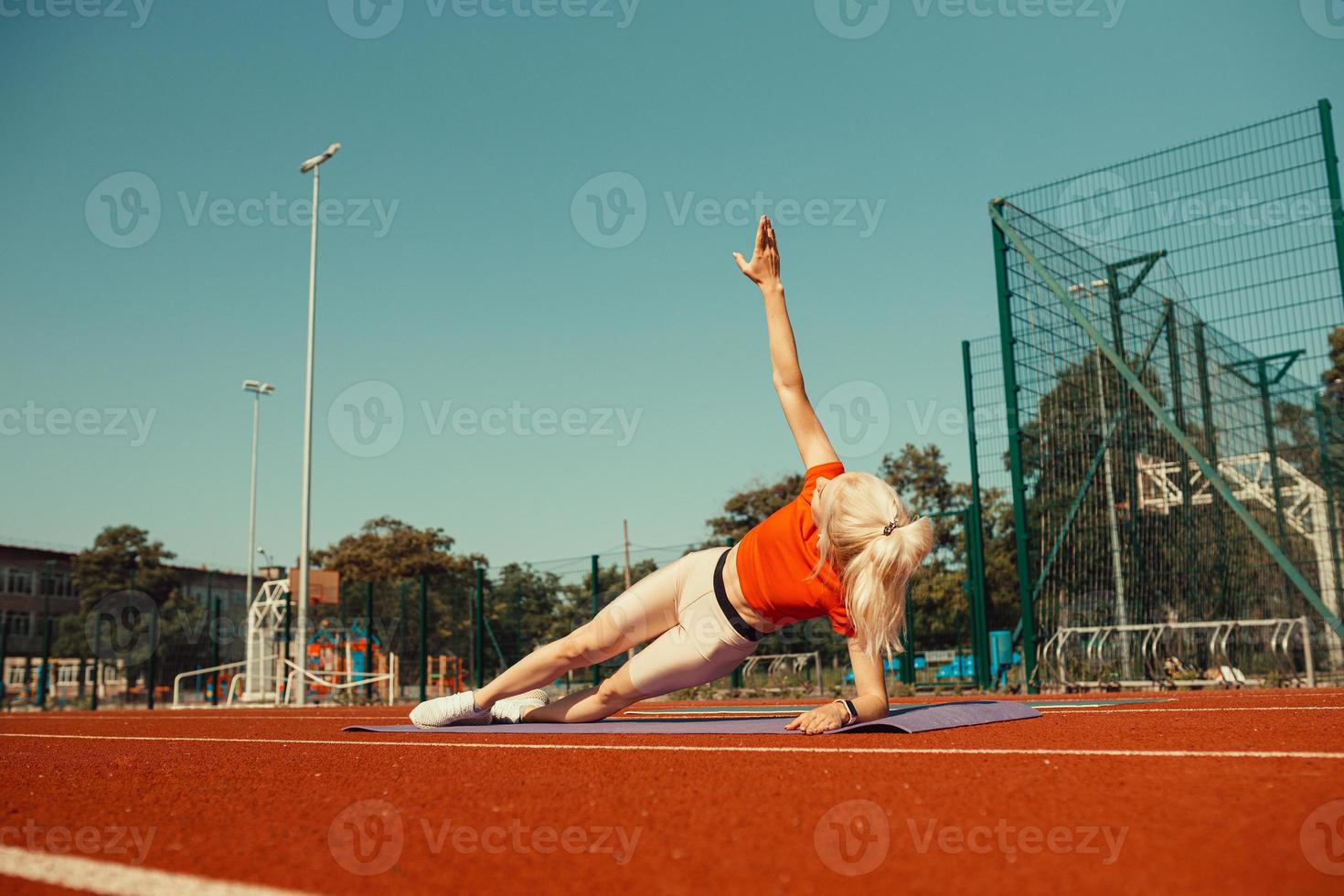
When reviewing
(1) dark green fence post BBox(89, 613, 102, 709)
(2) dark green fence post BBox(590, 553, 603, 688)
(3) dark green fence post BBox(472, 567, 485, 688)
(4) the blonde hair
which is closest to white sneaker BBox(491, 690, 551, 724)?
(4) the blonde hair

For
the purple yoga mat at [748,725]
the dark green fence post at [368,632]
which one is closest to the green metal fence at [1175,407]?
the purple yoga mat at [748,725]

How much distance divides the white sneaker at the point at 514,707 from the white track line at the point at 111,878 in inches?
130

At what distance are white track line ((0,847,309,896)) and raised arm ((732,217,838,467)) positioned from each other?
3.07 metres

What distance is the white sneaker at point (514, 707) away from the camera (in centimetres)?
540

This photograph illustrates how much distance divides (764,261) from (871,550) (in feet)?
5.04

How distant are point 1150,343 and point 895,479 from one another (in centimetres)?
2981

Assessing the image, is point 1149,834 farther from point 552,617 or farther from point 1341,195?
point 552,617

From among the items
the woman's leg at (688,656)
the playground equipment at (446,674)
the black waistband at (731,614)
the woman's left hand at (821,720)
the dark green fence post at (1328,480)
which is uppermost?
the dark green fence post at (1328,480)

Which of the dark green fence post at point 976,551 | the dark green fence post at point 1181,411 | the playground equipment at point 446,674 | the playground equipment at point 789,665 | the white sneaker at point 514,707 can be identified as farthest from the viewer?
the playground equipment at point 446,674

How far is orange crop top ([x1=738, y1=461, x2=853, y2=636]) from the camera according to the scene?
4203mm

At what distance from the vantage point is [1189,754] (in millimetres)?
3129

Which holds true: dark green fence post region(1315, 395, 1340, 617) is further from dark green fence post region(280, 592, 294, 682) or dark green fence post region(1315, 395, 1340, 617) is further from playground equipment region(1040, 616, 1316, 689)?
dark green fence post region(280, 592, 294, 682)

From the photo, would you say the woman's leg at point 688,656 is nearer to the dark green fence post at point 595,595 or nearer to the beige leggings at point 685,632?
the beige leggings at point 685,632

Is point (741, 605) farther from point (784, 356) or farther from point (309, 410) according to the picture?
point (309, 410)
